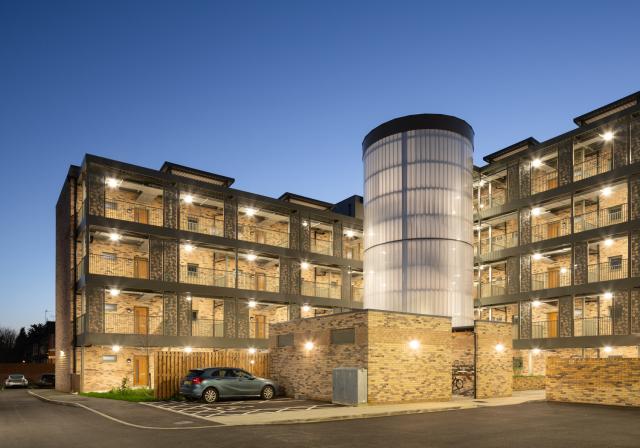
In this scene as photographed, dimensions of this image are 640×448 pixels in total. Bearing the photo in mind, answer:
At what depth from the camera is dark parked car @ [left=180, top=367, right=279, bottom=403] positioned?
66.9 ft

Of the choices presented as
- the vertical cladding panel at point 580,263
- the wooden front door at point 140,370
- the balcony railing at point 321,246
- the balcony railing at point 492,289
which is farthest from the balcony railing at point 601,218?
the wooden front door at point 140,370

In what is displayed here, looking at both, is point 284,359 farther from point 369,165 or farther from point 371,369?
point 369,165

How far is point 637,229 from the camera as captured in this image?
3138cm

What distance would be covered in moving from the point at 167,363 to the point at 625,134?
27133 mm

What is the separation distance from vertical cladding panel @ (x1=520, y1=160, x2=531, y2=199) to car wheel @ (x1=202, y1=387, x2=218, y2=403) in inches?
1008

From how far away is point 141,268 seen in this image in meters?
34.9

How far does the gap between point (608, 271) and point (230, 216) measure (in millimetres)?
22805

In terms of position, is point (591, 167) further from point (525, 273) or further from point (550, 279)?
point (525, 273)

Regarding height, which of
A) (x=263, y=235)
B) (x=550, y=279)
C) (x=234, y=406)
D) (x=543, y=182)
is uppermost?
(x=543, y=182)

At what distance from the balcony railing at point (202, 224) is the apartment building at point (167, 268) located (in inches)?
2.6

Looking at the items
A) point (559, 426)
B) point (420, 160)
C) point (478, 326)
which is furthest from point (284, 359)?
point (420, 160)

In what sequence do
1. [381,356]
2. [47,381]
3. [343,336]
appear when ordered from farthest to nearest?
1. [47,381]
2. [343,336]
3. [381,356]

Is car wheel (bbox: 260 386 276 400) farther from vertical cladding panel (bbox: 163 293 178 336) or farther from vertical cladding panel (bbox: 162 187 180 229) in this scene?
vertical cladding panel (bbox: 162 187 180 229)

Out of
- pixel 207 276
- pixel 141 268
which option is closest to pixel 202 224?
pixel 207 276
